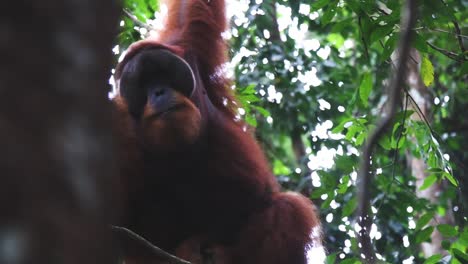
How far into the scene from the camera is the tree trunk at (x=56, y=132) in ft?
2.63

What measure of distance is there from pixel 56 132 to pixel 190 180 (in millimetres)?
3268

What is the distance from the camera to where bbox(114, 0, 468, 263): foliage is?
3984 millimetres

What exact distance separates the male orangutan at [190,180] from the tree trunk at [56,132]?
116 inches

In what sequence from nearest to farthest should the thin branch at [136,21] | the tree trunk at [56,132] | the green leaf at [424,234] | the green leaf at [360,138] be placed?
the tree trunk at [56,132] → the green leaf at [424,234] → the green leaf at [360,138] → the thin branch at [136,21]

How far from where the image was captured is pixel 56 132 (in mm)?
853

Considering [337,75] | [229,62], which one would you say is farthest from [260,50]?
[229,62]

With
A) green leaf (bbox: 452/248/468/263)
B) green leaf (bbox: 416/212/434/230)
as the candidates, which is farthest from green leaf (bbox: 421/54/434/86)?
green leaf (bbox: 452/248/468/263)

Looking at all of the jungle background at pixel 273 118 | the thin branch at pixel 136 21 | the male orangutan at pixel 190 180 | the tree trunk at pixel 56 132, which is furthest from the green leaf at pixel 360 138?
the tree trunk at pixel 56 132

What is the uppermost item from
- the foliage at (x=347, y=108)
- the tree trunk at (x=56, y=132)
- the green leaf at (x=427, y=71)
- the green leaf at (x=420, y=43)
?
the tree trunk at (x=56, y=132)

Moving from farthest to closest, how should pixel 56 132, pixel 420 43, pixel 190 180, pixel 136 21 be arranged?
pixel 136 21, pixel 190 180, pixel 420 43, pixel 56 132

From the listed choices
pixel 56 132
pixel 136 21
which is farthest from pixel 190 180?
pixel 56 132

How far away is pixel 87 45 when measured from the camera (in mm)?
897

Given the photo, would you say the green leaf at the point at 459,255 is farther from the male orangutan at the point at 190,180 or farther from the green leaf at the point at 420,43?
the green leaf at the point at 420,43

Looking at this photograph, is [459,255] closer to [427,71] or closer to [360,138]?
[360,138]
